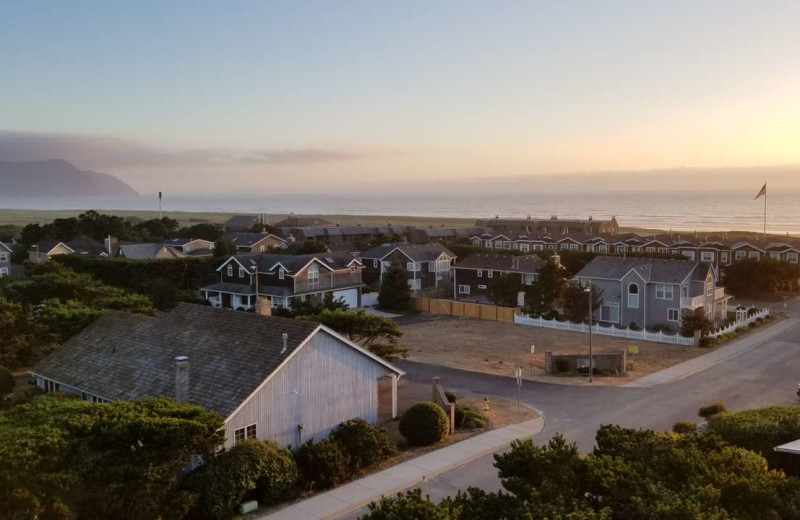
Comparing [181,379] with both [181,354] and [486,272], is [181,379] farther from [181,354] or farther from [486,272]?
[486,272]

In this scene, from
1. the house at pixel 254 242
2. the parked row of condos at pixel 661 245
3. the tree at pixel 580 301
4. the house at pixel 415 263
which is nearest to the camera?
the tree at pixel 580 301

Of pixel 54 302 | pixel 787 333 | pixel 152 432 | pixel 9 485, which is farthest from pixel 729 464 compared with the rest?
pixel 787 333

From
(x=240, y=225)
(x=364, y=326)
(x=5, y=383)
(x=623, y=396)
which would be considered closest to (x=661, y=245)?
(x=623, y=396)

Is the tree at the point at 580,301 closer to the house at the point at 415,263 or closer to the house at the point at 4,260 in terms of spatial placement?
the house at the point at 415,263

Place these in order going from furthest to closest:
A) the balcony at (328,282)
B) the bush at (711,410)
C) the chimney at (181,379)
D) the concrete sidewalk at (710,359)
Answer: the balcony at (328,282), the concrete sidewalk at (710,359), the bush at (711,410), the chimney at (181,379)

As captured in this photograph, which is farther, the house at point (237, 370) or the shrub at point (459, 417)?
the shrub at point (459, 417)

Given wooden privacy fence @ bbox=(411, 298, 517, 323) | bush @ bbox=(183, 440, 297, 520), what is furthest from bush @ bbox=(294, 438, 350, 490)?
wooden privacy fence @ bbox=(411, 298, 517, 323)

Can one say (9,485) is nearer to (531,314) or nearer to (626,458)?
(626,458)

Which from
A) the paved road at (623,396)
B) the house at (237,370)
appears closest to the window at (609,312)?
the paved road at (623,396)
